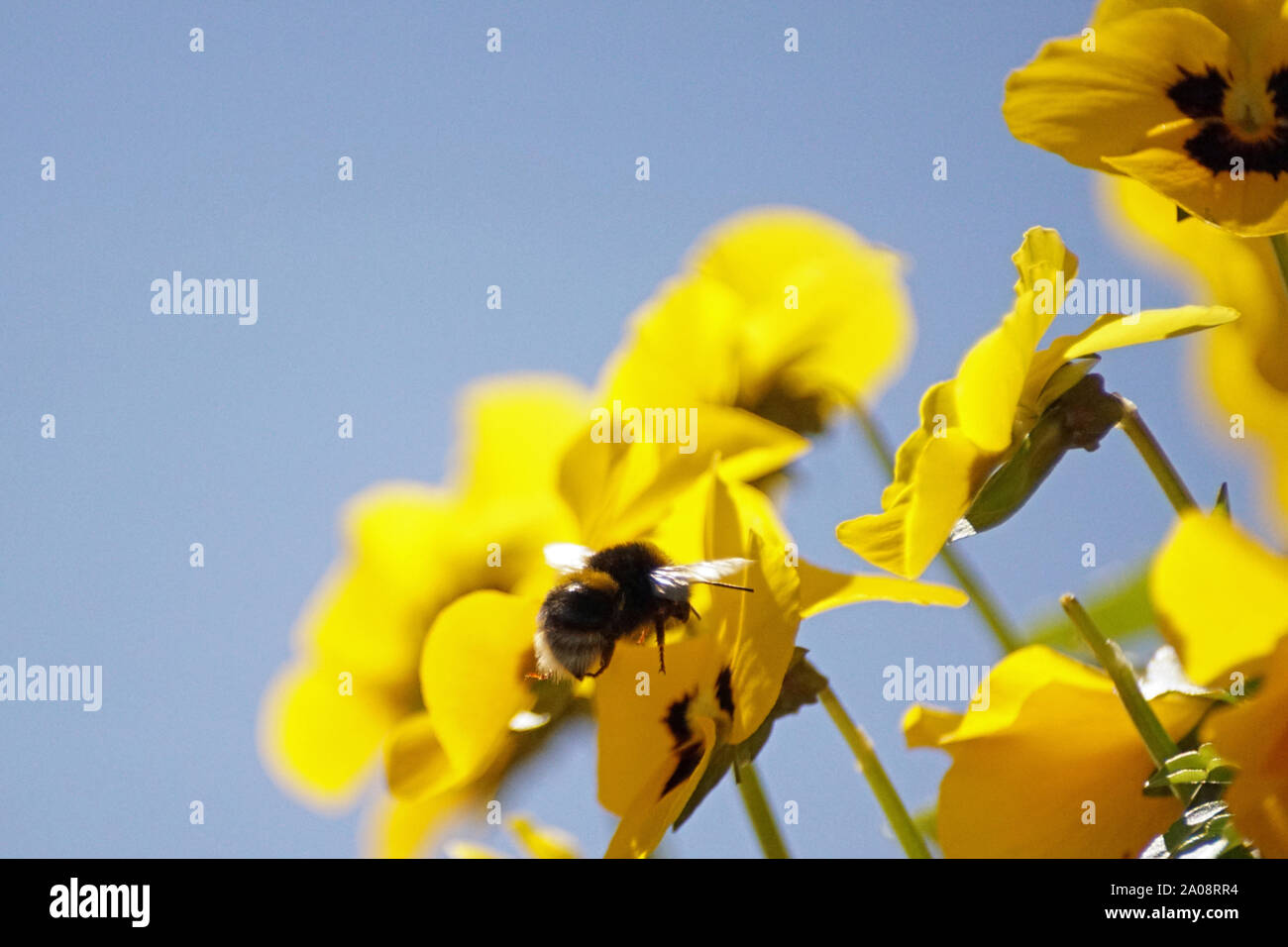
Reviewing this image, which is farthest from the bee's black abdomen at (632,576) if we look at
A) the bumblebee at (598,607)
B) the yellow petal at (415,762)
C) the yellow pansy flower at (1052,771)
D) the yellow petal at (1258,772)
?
the yellow petal at (1258,772)

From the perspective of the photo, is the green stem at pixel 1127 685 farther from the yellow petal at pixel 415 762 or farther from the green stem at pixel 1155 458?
the yellow petal at pixel 415 762

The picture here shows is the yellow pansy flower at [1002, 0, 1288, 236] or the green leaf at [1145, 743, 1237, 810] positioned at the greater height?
the yellow pansy flower at [1002, 0, 1288, 236]

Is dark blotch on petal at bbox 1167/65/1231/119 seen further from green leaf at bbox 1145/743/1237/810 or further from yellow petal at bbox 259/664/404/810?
yellow petal at bbox 259/664/404/810

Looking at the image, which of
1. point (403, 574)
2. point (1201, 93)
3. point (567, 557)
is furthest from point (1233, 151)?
point (403, 574)

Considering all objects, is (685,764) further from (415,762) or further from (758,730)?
(415,762)

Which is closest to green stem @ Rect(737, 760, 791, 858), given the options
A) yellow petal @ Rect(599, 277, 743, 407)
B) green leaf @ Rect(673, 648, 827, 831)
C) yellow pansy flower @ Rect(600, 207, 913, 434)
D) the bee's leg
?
green leaf @ Rect(673, 648, 827, 831)
